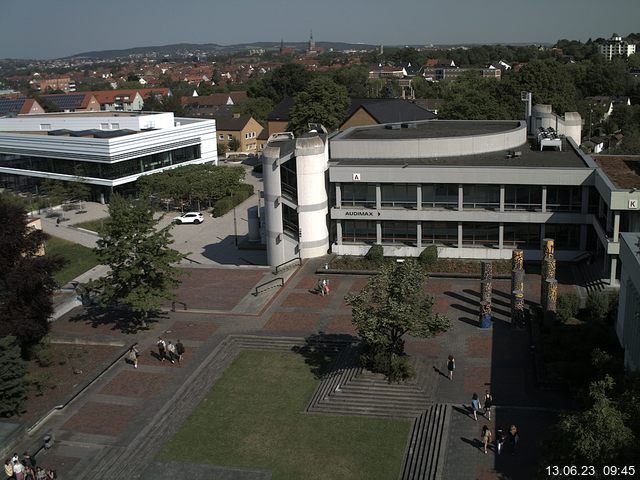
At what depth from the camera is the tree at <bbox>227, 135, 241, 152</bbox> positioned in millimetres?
105438

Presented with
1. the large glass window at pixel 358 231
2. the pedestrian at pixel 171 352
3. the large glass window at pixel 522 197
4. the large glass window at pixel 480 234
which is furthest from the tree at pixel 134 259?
the large glass window at pixel 522 197

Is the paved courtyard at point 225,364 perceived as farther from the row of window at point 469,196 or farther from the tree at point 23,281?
the row of window at point 469,196

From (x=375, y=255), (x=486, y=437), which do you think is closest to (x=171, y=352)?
(x=486, y=437)

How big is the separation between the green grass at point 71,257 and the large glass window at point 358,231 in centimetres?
1817

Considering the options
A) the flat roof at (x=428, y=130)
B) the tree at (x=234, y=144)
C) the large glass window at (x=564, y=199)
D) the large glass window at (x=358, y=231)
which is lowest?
the large glass window at (x=358, y=231)

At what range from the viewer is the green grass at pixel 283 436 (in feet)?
81.2

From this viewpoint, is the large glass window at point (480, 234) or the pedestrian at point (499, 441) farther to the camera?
the large glass window at point (480, 234)

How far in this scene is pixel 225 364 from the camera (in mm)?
32906

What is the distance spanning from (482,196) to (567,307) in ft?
40.3

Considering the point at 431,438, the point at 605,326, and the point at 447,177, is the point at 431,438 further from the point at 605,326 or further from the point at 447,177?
the point at 447,177

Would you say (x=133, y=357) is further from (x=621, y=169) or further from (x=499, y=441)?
(x=621, y=169)

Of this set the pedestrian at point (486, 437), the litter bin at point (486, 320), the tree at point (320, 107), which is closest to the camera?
the pedestrian at point (486, 437)

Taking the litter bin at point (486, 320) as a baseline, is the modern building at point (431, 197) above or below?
above

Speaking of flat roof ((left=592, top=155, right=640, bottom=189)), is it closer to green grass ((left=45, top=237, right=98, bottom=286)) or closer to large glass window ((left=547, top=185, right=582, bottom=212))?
large glass window ((left=547, top=185, right=582, bottom=212))
